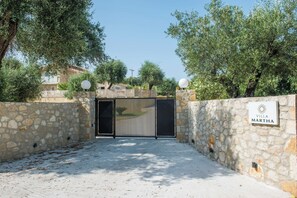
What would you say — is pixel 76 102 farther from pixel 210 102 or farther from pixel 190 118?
pixel 210 102

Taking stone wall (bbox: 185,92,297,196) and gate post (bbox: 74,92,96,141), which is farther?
gate post (bbox: 74,92,96,141)

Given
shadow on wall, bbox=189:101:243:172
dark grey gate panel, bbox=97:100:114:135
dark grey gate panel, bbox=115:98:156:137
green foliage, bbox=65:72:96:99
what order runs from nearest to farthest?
1. shadow on wall, bbox=189:101:243:172
2. dark grey gate panel, bbox=115:98:156:137
3. dark grey gate panel, bbox=97:100:114:135
4. green foliage, bbox=65:72:96:99

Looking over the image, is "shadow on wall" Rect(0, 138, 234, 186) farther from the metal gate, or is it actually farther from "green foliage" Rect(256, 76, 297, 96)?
"green foliage" Rect(256, 76, 297, 96)

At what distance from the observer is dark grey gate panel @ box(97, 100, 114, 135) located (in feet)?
39.6

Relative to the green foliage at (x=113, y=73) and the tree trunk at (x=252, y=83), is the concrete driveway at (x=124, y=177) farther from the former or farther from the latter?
the green foliage at (x=113, y=73)

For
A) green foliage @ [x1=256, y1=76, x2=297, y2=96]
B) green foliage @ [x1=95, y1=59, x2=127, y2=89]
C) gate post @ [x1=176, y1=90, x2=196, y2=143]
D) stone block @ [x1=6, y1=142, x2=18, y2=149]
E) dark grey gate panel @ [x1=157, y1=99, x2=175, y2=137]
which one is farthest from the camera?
green foliage @ [x1=95, y1=59, x2=127, y2=89]

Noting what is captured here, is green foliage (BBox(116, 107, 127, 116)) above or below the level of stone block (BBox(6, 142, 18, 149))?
above

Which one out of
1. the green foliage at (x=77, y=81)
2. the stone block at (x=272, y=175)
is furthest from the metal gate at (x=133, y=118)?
the green foliage at (x=77, y=81)

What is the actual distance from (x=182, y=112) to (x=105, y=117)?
3831 millimetres

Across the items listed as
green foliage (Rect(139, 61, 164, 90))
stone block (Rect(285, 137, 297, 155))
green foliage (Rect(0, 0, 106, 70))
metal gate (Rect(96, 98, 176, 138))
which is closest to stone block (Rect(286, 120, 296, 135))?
stone block (Rect(285, 137, 297, 155))

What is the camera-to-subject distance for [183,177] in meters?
5.49

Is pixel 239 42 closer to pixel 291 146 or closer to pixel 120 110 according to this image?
pixel 120 110

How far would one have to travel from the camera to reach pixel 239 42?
10.2 metres

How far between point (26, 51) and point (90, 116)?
385 cm
